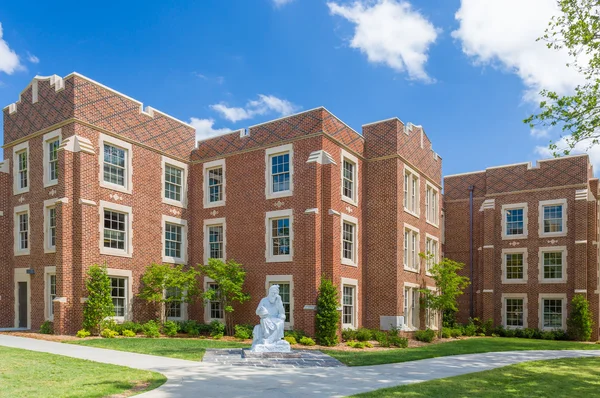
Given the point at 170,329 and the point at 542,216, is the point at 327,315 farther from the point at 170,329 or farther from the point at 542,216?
the point at 542,216

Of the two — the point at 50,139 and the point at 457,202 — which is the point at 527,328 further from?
the point at 50,139

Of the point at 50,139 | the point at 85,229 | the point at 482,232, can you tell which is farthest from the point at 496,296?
the point at 50,139

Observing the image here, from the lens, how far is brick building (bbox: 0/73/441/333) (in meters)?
18.6

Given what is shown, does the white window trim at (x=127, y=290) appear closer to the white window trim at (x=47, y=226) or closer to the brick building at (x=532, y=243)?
the white window trim at (x=47, y=226)

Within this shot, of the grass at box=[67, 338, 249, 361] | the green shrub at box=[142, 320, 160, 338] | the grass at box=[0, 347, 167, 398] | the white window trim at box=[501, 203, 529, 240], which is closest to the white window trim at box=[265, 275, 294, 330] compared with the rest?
the grass at box=[67, 338, 249, 361]

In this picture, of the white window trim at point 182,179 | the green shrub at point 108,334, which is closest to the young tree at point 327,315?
the green shrub at point 108,334

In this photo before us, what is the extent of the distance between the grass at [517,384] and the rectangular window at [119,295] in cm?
1355

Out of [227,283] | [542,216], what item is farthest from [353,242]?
[542,216]

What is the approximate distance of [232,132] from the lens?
22.4 m

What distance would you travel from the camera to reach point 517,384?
10250 millimetres

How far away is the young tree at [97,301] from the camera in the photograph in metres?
17.2

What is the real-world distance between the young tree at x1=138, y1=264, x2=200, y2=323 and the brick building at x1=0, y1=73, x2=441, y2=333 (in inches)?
18.9

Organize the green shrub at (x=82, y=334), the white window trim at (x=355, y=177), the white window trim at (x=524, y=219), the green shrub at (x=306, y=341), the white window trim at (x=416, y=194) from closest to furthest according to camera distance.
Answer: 1. the green shrub at (x=82, y=334)
2. the green shrub at (x=306, y=341)
3. the white window trim at (x=355, y=177)
4. the white window trim at (x=416, y=194)
5. the white window trim at (x=524, y=219)

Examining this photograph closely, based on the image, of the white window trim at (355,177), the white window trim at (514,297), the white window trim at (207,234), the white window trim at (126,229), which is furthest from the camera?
the white window trim at (514,297)
